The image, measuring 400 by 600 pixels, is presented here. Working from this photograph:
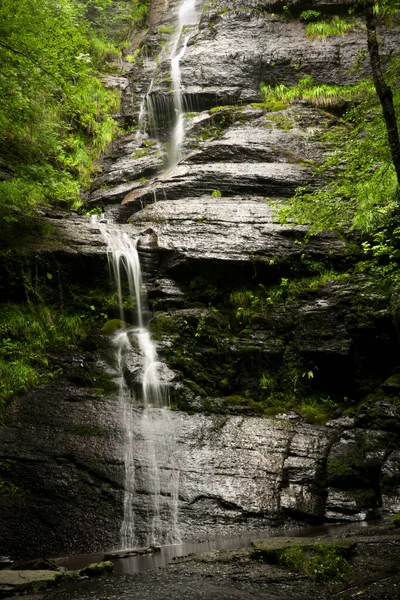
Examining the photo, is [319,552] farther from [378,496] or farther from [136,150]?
[136,150]

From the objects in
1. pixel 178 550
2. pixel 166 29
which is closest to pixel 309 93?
pixel 166 29

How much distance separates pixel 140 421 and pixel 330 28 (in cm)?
1854

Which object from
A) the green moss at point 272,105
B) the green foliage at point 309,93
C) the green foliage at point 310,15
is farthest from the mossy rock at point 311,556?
the green foliage at point 310,15

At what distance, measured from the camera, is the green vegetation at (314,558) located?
4.59m

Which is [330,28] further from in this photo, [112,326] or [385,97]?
[112,326]

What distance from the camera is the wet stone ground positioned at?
4.23 meters

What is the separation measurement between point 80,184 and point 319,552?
13781 mm

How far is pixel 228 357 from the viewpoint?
10.5 m

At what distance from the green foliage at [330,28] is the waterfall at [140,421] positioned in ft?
44.6

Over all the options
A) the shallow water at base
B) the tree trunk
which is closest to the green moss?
the tree trunk

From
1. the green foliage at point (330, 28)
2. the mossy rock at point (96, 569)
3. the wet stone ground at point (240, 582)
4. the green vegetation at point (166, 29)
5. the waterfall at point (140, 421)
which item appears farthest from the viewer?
the green vegetation at point (166, 29)

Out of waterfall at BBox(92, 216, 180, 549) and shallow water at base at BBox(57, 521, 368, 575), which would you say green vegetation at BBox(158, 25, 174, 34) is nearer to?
waterfall at BBox(92, 216, 180, 549)

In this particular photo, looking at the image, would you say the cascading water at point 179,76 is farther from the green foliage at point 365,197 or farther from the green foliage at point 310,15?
the green foliage at point 365,197

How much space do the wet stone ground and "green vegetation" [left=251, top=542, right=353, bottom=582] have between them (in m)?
0.08
